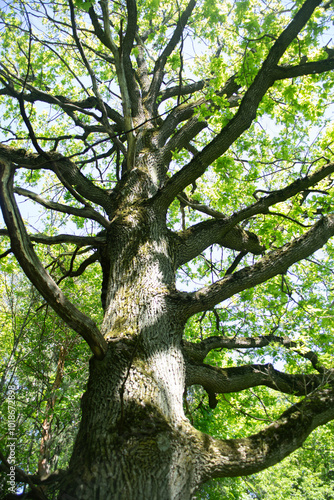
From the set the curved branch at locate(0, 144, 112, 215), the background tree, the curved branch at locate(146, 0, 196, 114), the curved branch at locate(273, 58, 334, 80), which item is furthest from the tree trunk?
the curved branch at locate(146, 0, 196, 114)

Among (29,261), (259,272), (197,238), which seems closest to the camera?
(29,261)

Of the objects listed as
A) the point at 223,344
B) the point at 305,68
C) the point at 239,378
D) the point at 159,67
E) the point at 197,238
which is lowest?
the point at 239,378

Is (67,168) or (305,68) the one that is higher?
(67,168)

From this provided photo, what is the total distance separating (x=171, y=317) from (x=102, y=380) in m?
0.89

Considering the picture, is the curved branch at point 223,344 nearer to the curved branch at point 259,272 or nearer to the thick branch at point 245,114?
the curved branch at point 259,272

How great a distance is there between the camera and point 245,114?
12.1ft

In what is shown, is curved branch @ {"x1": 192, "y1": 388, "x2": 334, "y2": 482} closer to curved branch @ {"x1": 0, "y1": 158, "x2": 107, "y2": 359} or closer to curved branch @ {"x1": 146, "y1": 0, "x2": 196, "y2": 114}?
curved branch @ {"x1": 0, "y1": 158, "x2": 107, "y2": 359}

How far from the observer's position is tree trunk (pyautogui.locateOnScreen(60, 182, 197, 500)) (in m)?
2.04

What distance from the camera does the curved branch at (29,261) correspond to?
7.11 feet

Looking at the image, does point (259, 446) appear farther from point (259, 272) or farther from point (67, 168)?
point (67, 168)

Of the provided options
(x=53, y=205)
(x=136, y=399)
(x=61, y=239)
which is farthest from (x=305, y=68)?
(x=136, y=399)

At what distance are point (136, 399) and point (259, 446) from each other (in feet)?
3.48

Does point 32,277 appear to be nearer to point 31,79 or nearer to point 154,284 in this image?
point 154,284

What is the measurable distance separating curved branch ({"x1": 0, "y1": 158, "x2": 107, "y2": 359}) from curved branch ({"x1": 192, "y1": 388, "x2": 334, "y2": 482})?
3.95ft
